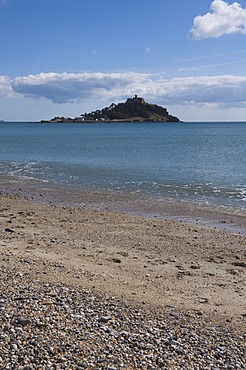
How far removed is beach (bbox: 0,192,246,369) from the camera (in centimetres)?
558

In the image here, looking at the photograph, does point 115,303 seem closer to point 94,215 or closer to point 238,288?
point 238,288

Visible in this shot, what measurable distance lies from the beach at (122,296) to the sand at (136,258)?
0.08 feet

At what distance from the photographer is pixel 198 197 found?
20.6 metres

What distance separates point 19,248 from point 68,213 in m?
5.95

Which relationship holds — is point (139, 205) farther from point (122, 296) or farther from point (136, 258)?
point (122, 296)

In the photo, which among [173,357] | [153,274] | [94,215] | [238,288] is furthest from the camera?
[94,215]

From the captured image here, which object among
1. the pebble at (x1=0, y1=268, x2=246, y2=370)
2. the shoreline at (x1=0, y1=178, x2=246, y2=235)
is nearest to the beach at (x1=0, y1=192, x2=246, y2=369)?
the pebble at (x1=0, y1=268, x2=246, y2=370)

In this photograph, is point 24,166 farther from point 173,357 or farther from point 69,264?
point 173,357

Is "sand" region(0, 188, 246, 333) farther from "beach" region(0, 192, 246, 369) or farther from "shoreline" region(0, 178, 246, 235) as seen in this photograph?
"shoreline" region(0, 178, 246, 235)

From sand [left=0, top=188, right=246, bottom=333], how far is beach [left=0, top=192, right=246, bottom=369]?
24mm

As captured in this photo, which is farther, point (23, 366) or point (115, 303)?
point (115, 303)

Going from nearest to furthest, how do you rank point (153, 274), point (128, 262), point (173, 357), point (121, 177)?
point (173, 357) < point (153, 274) < point (128, 262) < point (121, 177)

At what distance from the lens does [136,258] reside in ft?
35.3

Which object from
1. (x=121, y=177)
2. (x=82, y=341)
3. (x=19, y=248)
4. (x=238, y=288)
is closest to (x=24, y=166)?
(x=121, y=177)
